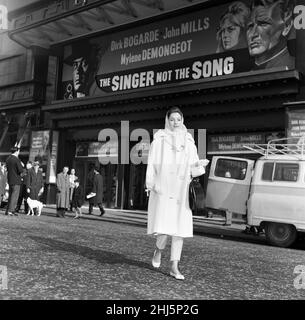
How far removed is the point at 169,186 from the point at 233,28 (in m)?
14.0

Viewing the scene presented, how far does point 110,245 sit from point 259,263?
2563 millimetres

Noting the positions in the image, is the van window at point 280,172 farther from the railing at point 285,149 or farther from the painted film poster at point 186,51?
the painted film poster at point 186,51

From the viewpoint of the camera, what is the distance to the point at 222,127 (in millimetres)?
17812

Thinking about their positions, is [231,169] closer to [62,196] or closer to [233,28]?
[62,196]

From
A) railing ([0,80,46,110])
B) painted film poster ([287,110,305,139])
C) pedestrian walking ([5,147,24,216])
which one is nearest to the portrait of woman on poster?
painted film poster ([287,110,305,139])

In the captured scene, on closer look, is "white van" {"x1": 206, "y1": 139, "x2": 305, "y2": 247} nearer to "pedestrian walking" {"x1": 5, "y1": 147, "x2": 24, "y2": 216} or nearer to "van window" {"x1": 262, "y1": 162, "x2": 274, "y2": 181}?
"van window" {"x1": 262, "y1": 162, "x2": 274, "y2": 181}

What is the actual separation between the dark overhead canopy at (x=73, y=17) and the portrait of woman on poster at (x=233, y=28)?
4.60ft

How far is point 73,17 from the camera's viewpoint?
866 inches

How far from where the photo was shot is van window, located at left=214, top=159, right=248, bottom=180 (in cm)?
1165

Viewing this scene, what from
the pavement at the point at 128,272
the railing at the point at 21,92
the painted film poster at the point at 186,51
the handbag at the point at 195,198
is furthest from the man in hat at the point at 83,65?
the handbag at the point at 195,198

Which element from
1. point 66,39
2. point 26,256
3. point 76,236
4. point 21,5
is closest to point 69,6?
point 66,39

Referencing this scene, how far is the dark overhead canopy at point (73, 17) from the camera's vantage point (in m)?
20.0

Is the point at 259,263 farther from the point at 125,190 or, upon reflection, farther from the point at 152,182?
the point at 125,190

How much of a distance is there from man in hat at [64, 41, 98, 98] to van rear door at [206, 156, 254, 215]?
1271 cm
